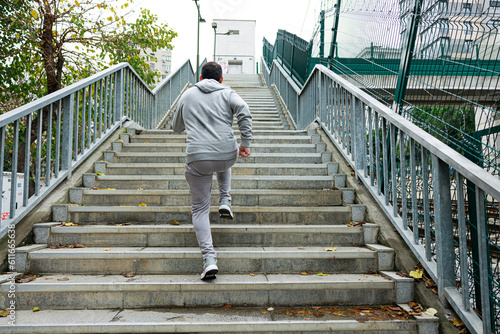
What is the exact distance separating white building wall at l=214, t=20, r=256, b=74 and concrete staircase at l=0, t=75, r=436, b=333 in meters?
27.1

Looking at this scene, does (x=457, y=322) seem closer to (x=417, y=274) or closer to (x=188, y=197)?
(x=417, y=274)

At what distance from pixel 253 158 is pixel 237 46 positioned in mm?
27729

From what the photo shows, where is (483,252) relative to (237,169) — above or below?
below

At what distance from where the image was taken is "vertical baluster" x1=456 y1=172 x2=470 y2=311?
2172 millimetres

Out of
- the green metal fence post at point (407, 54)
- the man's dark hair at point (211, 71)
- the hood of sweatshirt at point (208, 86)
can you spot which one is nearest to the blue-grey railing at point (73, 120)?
the hood of sweatshirt at point (208, 86)

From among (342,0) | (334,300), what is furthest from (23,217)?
(342,0)

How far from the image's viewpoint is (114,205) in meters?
3.78

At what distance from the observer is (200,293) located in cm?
258

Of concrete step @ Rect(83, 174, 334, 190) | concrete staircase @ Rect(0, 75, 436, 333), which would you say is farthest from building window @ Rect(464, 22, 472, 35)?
concrete step @ Rect(83, 174, 334, 190)

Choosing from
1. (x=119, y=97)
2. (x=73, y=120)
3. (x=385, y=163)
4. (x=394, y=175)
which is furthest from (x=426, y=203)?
(x=73, y=120)

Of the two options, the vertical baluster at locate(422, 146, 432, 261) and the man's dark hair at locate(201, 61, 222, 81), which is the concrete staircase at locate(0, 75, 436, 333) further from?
the man's dark hair at locate(201, 61, 222, 81)

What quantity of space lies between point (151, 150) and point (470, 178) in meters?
4.12

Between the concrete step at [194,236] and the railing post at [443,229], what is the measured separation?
0.86 metres

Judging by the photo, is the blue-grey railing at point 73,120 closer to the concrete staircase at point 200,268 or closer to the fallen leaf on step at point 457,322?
the concrete staircase at point 200,268
